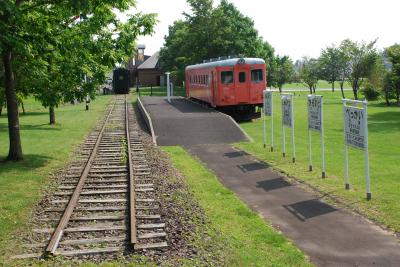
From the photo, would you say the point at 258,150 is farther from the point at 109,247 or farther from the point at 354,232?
the point at 109,247

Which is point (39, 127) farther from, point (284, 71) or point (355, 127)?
point (284, 71)

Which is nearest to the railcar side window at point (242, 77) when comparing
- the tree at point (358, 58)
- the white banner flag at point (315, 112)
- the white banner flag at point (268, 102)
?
the white banner flag at point (268, 102)

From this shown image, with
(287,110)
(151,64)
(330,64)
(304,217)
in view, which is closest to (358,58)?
(330,64)

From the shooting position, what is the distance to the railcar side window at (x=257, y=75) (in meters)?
28.4

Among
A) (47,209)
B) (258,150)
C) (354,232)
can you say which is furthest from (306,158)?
(47,209)

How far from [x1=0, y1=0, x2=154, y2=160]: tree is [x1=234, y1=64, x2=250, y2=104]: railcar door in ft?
41.7

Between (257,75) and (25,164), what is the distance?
55.1 ft

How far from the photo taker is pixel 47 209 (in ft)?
31.0

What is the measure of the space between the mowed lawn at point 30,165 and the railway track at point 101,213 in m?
0.43

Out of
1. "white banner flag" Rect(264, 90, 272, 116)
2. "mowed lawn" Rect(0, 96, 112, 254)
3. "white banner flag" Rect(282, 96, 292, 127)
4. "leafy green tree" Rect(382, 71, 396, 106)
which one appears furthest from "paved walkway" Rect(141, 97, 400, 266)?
"leafy green tree" Rect(382, 71, 396, 106)

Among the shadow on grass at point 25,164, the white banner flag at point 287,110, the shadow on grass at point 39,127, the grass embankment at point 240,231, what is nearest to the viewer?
the grass embankment at point 240,231

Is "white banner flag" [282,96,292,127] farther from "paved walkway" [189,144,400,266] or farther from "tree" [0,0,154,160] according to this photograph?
"tree" [0,0,154,160]

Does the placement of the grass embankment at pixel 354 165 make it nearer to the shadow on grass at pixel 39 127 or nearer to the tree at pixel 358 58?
the shadow on grass at pixel 39 127

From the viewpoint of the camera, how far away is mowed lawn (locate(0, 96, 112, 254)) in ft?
29.8
